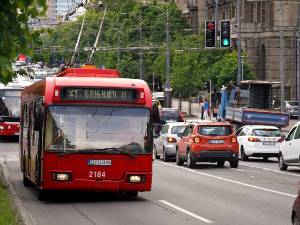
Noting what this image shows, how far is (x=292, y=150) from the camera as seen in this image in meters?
21.1

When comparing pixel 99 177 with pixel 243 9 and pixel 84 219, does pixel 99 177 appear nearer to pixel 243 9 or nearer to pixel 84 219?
pixel 84 219

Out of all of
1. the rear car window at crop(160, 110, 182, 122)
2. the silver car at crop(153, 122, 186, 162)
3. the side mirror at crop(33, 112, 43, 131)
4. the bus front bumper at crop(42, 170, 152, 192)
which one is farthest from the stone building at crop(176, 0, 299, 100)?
the side mirror at crop(33, 112, 43, 131)

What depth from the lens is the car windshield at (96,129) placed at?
12.7 m

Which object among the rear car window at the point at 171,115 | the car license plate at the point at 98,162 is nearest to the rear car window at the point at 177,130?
the rear car window at the point at 171,115

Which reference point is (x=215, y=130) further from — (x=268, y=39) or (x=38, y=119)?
(x=268, y=39)

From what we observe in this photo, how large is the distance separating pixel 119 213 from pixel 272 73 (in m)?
60.7

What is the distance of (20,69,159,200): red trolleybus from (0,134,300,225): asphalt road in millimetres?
518

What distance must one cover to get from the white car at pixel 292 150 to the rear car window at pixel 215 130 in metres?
1.88

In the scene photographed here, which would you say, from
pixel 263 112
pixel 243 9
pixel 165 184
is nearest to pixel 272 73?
pixel 243 9

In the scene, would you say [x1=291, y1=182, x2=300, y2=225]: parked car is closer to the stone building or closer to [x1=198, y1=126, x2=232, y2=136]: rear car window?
[x1=198, y1=126, x2=232, y2=136]: rear car window

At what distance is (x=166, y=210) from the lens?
12211mm

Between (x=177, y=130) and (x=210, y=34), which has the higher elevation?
(x=210, y=34)

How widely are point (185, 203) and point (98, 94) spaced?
8.95 ft

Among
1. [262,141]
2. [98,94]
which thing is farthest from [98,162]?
[262,141]
